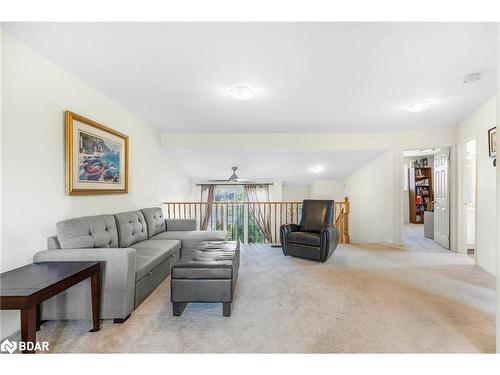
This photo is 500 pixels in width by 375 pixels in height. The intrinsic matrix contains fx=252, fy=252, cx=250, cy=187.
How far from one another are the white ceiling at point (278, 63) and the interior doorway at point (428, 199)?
173cm

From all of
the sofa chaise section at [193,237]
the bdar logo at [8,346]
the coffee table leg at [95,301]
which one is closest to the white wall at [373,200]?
the sofa chaise section at [193,237]

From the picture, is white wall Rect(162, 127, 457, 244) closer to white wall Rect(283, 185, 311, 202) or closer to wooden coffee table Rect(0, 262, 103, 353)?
wooden coffee table Rect(0, 262, 103, 353)

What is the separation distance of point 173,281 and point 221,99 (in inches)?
91.6

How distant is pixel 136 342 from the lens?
1873mm

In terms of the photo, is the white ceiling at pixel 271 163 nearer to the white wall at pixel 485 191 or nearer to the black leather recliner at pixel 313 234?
the black leather recliner at pixel 313 234

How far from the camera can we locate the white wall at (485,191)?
3.36 metres

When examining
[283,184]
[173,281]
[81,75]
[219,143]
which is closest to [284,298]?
[173,281]

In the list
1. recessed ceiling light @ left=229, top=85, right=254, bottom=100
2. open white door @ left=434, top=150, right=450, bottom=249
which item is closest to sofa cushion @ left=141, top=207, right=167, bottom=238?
recessed ceiling light @ left=229, top=85, right=254, bottom=100

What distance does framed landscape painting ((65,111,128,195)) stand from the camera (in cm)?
266

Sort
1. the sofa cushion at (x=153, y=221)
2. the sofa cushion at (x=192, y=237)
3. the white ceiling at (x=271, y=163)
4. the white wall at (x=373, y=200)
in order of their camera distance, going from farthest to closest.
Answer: the white ceiling at (x=271, y=163)
the white wall at (x=373, y=200)
the sofa cushion at (x=153, y=221)
the sofa cushion at (x=192, y=237)

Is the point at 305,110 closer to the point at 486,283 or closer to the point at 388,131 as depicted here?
the point at 388,131

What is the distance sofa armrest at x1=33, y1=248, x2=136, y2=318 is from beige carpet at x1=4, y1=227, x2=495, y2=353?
0.16m

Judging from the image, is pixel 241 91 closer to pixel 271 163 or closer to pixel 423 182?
pixel 271 163

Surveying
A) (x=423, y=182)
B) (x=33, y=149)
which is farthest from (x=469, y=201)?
(x=33, y=149)
